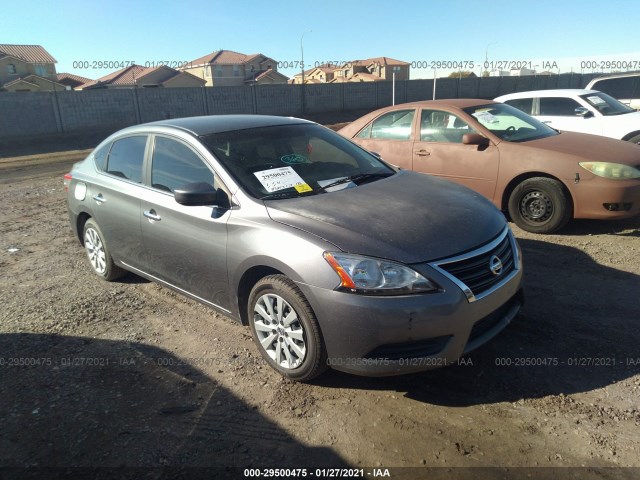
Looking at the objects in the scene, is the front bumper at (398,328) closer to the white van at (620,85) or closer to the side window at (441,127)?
the side window at (441,127)

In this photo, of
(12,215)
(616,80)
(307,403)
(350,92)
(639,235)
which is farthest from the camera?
(350,92)

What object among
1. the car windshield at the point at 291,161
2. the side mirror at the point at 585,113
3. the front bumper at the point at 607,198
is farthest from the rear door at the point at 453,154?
the side mirror at the point at 585,113

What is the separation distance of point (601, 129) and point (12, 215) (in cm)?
1051

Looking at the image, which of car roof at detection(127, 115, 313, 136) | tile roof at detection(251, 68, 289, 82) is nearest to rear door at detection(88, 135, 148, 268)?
car roof at detection(127, 115, 313, 136)

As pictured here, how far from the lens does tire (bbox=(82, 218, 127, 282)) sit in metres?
4.88

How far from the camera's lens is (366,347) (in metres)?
2.72

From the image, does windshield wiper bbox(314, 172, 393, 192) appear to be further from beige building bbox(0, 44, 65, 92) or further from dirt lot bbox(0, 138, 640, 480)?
beige building bbox(0, 44, 65, 92)

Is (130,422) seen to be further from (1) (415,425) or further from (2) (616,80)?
(2) (616,80)

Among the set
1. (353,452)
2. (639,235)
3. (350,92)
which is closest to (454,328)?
(353,452)

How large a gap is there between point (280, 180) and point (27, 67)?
76192 millimetres

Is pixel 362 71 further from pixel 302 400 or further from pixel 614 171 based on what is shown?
pixel 302 400

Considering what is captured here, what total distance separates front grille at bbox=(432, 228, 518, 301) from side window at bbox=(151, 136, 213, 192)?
186 centimetres

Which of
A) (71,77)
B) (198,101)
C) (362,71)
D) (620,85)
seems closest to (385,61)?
(362,71)

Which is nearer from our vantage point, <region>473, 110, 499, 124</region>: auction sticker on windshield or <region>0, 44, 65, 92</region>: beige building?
<region>473, 110, 499, 124</region>: auction sticker on windshield
